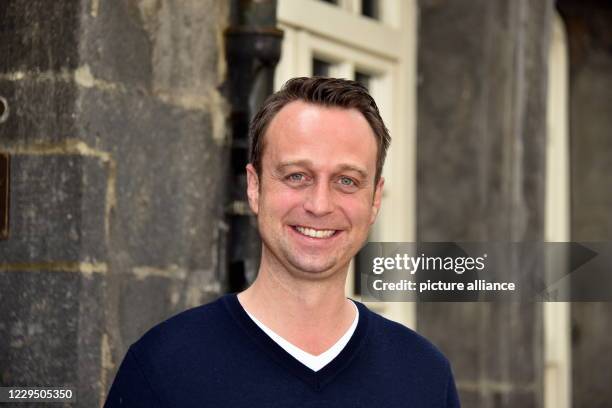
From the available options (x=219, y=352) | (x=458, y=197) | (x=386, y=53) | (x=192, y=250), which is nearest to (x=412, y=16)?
(x=386, y=53)

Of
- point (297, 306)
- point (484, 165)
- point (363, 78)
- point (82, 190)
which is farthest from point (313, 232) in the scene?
point (484, 165)

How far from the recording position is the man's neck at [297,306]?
2.58 m

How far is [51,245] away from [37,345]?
24 centimetres

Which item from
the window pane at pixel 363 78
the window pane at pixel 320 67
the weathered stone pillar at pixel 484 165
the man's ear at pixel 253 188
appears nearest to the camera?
the man's ear at pixel 253 188

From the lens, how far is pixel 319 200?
98.3 inches

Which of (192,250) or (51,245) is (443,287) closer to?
(192,250)

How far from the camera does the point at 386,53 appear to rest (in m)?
5.25

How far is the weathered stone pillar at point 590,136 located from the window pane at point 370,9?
234 centimetres

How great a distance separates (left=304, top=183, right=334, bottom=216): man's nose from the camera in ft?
8.17

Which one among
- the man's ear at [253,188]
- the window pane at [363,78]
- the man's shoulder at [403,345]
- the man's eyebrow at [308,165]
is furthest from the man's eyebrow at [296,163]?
the window pane at [363,78]

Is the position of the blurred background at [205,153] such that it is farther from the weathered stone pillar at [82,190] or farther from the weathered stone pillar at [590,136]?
the weathered stone pillar at [590,136]

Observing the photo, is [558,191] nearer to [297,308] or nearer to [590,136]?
[590,136]

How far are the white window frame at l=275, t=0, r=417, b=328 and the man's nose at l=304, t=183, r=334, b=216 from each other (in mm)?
2275

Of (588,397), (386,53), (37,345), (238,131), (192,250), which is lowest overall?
(588,397)
